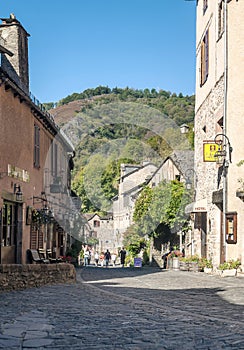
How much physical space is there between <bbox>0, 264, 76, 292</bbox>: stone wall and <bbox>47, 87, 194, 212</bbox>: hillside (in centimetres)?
1910

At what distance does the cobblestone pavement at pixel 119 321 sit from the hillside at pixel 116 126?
23.4m

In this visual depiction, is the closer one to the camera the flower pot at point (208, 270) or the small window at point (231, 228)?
the small window at point (231, 228)

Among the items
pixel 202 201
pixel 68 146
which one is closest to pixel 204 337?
pixel 202 201

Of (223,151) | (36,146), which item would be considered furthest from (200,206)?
(36,146)

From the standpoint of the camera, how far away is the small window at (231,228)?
19109 mm

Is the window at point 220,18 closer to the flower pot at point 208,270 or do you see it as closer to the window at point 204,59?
the window at point 204,59

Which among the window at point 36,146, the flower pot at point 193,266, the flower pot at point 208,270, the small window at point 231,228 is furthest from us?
the flower pot at point 193,266

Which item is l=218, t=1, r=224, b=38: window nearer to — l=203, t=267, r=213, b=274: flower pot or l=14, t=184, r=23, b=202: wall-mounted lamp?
l=203, t=267, r=213, b=274: flower pot

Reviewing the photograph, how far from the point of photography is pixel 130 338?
657 cm

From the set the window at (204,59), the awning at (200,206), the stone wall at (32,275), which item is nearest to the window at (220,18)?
the window at (204,59)

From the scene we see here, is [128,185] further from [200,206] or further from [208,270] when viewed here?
[208,270]

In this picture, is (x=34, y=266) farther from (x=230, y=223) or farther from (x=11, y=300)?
(x=230, y=223)

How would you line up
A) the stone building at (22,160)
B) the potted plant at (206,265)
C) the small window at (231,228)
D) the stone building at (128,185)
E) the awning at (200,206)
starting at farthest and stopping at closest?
the stone building at (128,185)
the awning at (200,206)
the potted plant at (206,265)
the small window at (231,228)
the stone building at (22,160)

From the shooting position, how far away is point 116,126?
40.5 m
